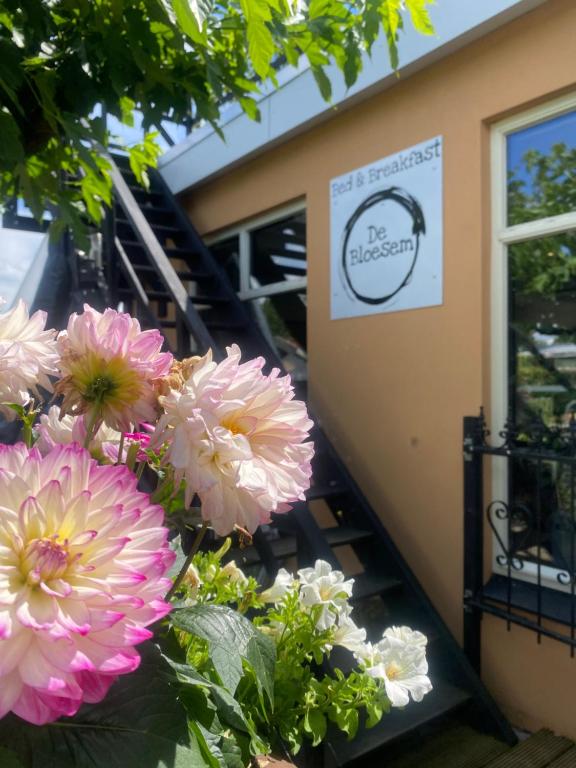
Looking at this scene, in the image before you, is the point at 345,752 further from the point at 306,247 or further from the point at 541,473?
the point at 306,247

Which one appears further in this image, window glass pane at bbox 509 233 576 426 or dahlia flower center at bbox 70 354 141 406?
window glass pane at bbox 509 233 576 426

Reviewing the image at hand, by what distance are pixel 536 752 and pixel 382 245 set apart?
2.65 m

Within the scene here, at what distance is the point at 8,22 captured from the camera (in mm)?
1783

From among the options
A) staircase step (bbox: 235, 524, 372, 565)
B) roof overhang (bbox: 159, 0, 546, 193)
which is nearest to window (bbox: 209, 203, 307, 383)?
roof overhang (bbox: 159, 0, 546, 193)

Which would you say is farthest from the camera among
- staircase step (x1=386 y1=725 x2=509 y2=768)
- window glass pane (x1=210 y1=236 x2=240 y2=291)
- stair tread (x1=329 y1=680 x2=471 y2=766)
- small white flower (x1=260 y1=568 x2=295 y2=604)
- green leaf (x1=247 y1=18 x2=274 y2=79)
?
Result: window glass pane (x1=210 y1=236 x2=240 y2=291)

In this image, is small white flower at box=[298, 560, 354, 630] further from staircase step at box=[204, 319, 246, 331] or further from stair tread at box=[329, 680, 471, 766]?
staircase step at box=[204, 319, 246, 331]

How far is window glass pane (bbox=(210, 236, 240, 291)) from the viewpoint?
16.3ft

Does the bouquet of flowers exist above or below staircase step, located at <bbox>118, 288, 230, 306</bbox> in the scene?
below

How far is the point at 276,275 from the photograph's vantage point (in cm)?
458

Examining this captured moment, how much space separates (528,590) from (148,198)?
4.38 m

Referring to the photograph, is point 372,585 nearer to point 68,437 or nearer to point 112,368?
point 68,437

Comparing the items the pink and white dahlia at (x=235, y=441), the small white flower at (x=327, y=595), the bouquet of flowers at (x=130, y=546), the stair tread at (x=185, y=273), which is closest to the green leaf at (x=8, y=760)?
the bouquet of flowers at (x=130, y=546)

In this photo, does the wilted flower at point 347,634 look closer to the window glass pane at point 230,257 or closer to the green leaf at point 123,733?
the green leaf at point 123,733

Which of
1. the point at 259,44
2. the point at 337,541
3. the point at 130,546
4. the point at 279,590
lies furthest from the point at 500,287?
the point at 130,546
